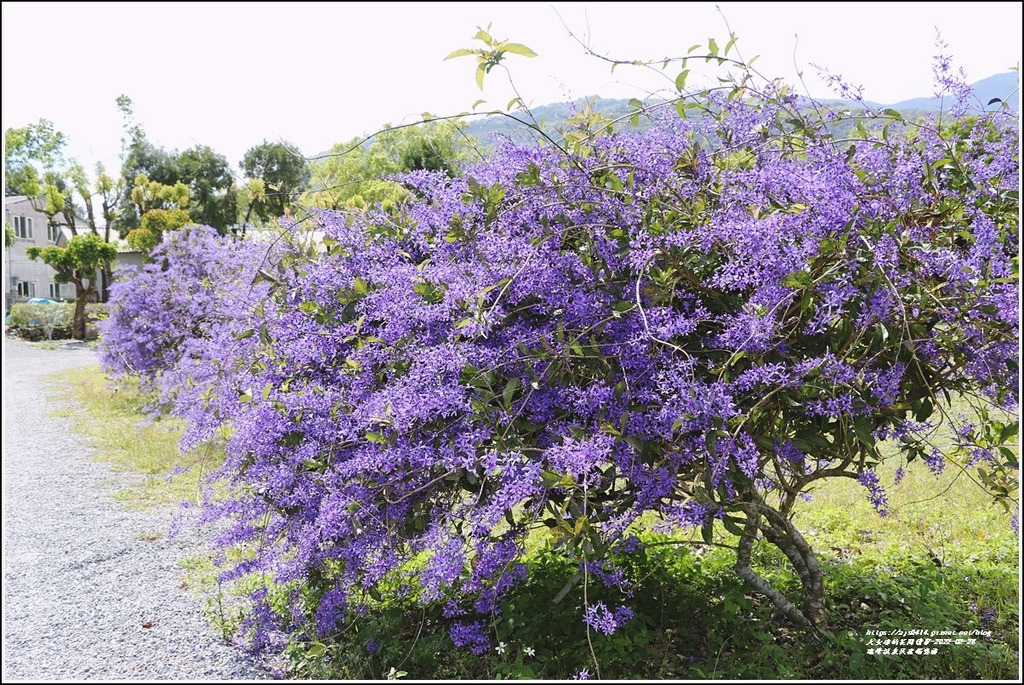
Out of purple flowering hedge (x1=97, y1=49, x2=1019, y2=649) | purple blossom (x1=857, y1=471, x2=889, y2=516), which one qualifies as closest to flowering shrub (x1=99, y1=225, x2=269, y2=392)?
purple flowering hedge (x1=97, y1=49, x2=1019, y2=649)

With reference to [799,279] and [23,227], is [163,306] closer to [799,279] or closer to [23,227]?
[799,279]

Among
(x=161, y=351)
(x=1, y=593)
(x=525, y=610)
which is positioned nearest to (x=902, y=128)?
(x=525, y=610)

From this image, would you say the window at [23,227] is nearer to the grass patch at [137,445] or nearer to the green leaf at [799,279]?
the grass patch at [137,445]

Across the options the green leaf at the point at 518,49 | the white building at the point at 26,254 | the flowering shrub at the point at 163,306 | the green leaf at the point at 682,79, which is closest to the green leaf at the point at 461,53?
the green leaf at the point at 518,49

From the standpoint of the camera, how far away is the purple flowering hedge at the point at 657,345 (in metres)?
2.51

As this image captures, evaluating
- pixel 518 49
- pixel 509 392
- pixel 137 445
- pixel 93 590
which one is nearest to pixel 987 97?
pixel 518 49

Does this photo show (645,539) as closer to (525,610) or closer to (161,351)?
(525,610)

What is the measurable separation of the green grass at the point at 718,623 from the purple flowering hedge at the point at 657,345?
17cm

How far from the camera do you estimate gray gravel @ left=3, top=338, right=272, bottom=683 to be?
11.3 feet

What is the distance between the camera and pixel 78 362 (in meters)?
18.4

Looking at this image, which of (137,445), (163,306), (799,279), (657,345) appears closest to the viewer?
(799,279)

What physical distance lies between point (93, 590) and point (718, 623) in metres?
3.11

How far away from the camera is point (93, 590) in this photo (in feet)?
14.3

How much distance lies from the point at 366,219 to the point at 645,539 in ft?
6.35
